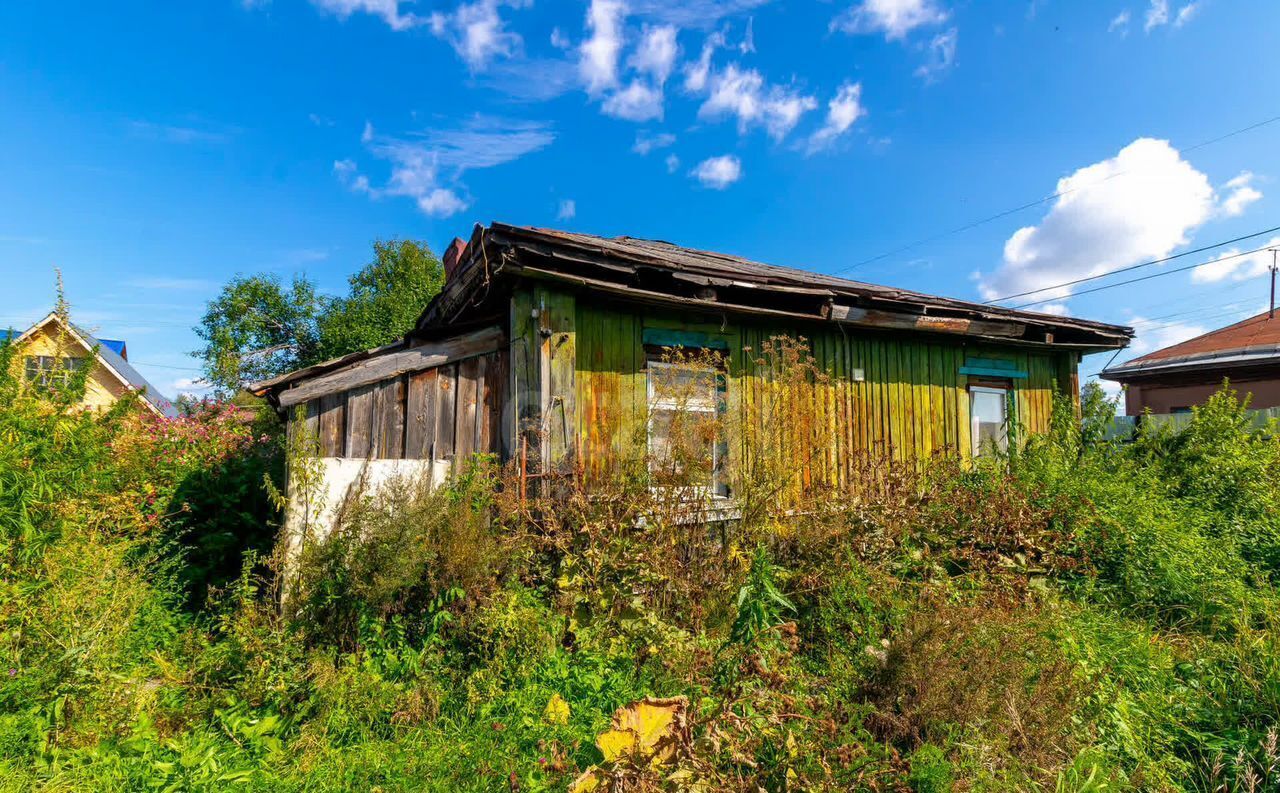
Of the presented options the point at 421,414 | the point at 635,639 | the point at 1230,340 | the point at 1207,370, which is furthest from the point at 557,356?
the point at 1230,340

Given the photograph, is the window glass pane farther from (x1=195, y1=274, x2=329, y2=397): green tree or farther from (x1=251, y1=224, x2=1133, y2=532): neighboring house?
(x1=195, y1=274, x2=329, y2=397): green tree

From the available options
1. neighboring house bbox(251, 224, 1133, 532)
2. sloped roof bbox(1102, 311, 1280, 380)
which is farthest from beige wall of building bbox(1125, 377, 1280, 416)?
neighboring house bbox(251, 224, 1133, 532)

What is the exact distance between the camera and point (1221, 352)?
13039mm

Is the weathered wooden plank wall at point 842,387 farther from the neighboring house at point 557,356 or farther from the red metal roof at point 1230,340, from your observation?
the red metal roof at point 1230,340

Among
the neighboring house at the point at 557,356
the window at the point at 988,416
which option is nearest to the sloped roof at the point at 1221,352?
the window at the point at 988,416

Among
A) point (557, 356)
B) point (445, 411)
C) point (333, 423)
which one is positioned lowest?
point (333, 423)

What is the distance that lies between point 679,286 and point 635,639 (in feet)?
10.8

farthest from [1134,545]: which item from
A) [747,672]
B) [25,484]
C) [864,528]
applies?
[25,484]

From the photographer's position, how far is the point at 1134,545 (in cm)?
520

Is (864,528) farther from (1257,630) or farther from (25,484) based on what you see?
(25,484)

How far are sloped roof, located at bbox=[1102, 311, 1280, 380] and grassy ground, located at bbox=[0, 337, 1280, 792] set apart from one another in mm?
10060

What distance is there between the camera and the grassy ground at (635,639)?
9.22ft

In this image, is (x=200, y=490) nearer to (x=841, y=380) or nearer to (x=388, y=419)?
(x=388, y=419)

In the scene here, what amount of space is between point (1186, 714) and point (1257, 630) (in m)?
1.83
